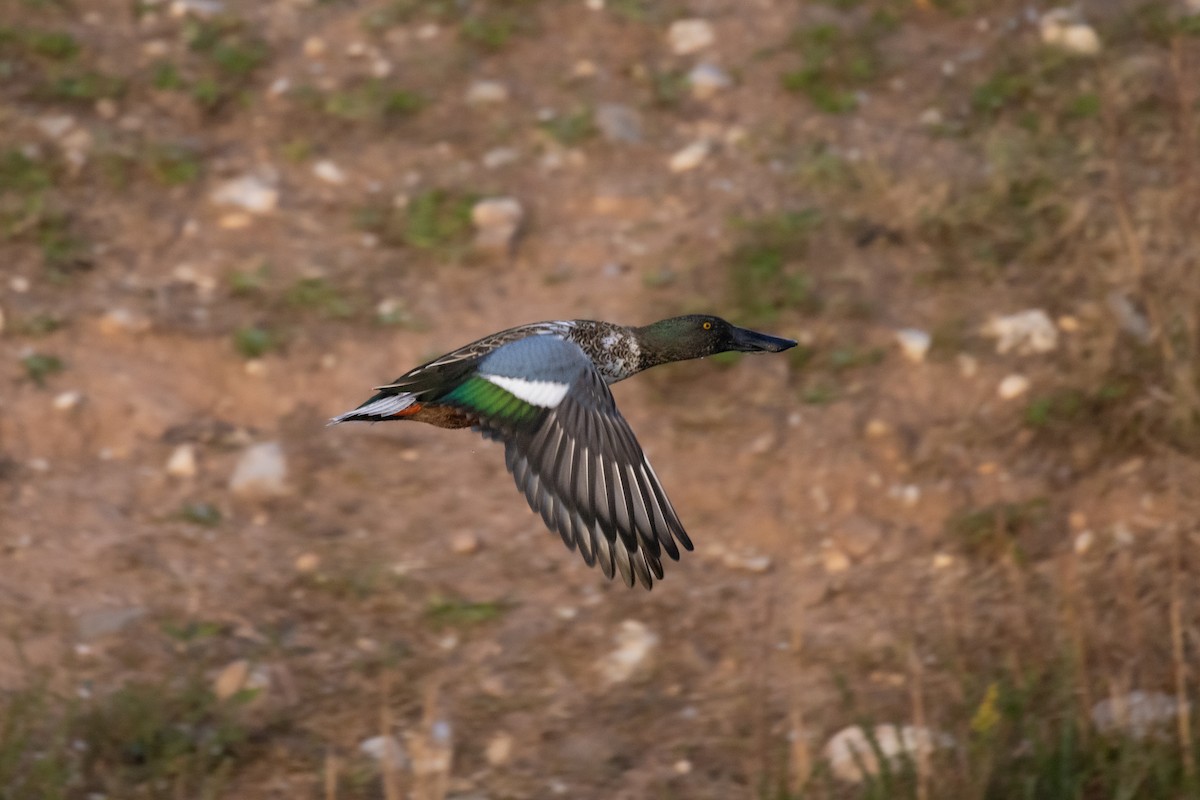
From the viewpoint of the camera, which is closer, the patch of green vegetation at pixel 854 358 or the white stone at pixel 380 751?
the white stone at pixel 380 751

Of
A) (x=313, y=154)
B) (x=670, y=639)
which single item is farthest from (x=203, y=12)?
(x=670, y=639)

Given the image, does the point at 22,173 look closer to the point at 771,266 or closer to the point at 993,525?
the point at 771,266

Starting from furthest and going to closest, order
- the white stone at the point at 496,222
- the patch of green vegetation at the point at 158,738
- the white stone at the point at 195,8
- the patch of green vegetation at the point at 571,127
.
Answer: the white stone at the point at 195,8 < the patch of green vegetation at the point at 571,127 < the white stone at the point at 496,222 < the patch of green vegetation at the point at 158,738

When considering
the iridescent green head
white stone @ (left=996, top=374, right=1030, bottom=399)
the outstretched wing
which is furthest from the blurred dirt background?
the iridescent green head

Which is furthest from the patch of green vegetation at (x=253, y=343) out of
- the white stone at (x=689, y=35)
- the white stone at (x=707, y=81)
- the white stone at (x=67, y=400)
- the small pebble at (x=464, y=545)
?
the white stone at (x=689, y=35)

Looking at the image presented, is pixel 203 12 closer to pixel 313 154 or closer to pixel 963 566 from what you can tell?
pixel 313 154

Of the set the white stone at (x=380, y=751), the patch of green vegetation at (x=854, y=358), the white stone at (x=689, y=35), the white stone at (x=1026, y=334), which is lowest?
the white stone at (x=380, y=751)

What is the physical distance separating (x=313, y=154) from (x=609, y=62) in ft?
4.21

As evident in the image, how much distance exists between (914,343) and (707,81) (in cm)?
165

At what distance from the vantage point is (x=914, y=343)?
216 inches

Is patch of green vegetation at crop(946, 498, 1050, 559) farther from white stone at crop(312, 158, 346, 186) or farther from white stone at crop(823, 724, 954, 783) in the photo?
white stone at crop(312, 158, 346, 186)

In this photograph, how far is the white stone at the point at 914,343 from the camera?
5.47 m

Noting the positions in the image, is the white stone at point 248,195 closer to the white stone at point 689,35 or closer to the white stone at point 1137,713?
the white stone at point 689,35

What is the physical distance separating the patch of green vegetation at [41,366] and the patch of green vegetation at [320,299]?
803mm
